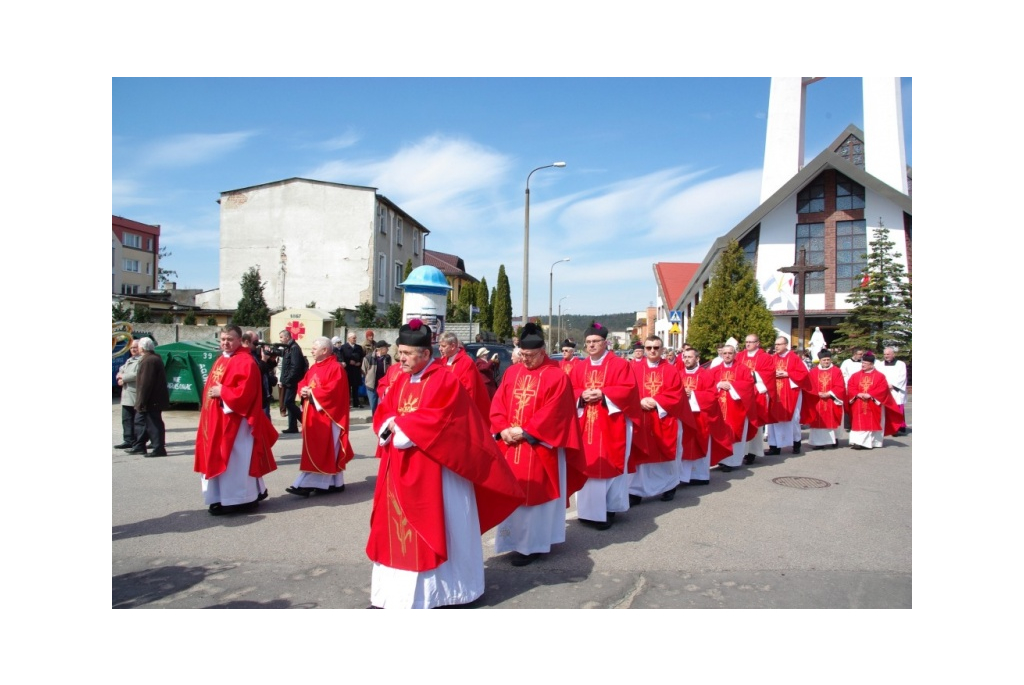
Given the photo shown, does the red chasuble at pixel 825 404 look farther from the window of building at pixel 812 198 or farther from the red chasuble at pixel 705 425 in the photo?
the window of building at pixel 812 198

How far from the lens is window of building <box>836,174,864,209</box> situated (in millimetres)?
29766

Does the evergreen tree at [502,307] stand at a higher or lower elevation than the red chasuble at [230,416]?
higher

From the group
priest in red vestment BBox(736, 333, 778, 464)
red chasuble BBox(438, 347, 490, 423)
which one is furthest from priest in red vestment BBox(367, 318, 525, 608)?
priest in red vestment BBox(736, 333, 778, 464)

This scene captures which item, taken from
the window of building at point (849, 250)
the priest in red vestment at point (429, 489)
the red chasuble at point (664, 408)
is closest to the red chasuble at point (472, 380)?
the priest in red vestment at point (429, 489)

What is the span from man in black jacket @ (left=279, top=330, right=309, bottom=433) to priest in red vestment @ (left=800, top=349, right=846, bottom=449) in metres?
9.21

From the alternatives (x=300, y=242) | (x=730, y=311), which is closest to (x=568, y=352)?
(x=730, y=311)

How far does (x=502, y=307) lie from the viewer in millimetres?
46594

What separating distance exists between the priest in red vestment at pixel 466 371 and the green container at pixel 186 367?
8.66 metres

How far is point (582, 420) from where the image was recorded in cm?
690

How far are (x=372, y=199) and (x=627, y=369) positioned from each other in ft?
84.8

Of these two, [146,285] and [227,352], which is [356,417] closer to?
[227,352]

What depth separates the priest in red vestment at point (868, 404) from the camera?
472 inches

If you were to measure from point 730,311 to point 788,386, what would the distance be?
15.3m

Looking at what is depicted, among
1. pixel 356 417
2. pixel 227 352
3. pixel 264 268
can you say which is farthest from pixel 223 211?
pixel 227 352
